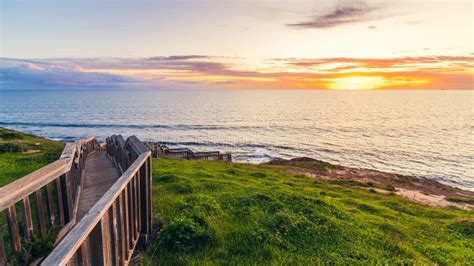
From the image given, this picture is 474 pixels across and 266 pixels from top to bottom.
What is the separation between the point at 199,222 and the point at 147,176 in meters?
1.58

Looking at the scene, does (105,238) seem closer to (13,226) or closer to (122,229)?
(122,229)

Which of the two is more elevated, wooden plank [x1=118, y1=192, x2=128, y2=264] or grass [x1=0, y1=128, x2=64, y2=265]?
wooden plank [x1=118, y1=192, x2=128, y2=264]

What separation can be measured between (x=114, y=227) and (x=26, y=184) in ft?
5.04

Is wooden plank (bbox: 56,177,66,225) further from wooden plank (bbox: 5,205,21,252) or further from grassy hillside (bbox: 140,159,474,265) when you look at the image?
grassy hillside (bbox: 140,159,474,265)

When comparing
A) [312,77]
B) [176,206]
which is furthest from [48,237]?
[312,77]

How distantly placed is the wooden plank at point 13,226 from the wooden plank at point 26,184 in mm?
173

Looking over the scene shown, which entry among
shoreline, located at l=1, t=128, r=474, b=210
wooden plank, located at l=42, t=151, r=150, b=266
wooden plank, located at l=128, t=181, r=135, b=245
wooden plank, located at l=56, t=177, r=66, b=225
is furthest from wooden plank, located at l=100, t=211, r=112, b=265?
shoreline, located at l=1, t=128, r=474, b=210

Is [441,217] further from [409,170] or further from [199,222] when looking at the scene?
[409,170]

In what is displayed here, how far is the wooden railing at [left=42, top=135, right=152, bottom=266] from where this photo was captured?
A: 217 centimetres

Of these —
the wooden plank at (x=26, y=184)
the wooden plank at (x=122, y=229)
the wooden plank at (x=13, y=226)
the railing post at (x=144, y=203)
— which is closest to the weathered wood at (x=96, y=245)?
the wooden plank at (x=122, y=229)

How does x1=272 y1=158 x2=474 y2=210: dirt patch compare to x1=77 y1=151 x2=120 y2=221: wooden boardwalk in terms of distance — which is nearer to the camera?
x1=77 y1=151 x2=120 y2=221: wooden boardwalk

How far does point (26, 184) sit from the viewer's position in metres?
3.82

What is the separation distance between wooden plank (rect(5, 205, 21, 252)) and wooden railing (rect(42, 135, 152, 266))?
1.30 m

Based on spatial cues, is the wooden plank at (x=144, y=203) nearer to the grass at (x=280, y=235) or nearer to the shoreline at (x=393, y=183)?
the grass at (x=280, y=235)
